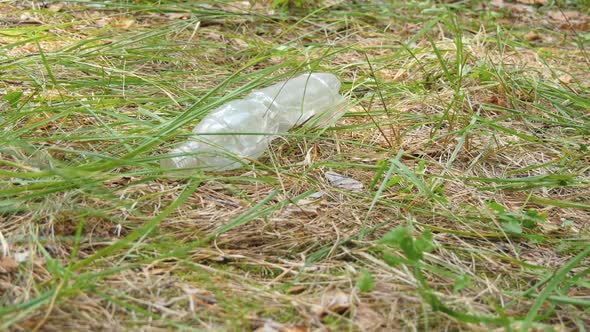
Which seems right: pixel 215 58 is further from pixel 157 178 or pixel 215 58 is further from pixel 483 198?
pixel 483 198

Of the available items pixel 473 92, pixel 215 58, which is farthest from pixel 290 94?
pixel 473 92

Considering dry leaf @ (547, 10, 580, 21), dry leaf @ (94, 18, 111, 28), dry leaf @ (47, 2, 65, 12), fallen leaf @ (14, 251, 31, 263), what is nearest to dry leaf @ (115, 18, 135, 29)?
dry leaf @ (94, 18, 111, 28)

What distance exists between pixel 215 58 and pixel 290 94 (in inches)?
22.9

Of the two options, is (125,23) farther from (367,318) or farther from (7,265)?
(367,318)

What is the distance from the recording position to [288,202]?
1.73 meters

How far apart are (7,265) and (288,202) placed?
0.70 meters

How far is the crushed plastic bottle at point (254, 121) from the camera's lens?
6.08ft

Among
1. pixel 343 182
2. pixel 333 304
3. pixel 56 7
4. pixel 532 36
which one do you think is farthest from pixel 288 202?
pixel 532 36

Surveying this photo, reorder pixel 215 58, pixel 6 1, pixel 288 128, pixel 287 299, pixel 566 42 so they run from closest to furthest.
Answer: pixel 287 299 → pixel 288 128 → pixel 215 58 → pixel 6 1 → pixel 566 42

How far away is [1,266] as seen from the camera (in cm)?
137

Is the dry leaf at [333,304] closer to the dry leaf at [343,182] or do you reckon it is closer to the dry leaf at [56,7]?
the dry leaf at [343,182]

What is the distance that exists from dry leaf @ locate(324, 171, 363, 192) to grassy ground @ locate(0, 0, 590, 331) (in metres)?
0.03

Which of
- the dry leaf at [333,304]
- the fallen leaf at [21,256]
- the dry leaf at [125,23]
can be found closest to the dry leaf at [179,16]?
the dry leaf at [125,23]

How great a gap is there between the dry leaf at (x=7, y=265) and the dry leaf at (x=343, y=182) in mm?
892
